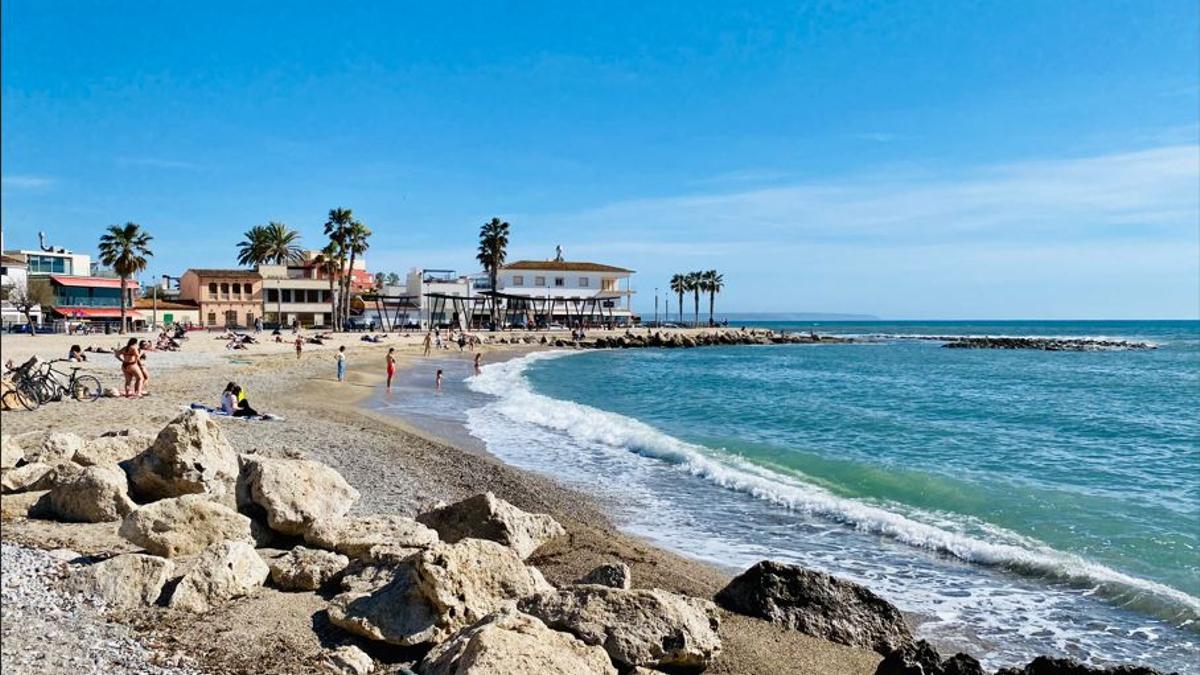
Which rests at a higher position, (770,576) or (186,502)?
(186,502)

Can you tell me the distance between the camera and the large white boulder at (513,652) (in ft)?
16.7

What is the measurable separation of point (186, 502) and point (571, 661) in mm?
4610


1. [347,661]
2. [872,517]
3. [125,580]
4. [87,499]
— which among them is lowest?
[872,517]

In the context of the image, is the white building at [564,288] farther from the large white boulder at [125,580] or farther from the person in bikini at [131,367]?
the large white boulder at [125,580]

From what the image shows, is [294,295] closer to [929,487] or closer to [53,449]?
[53,449]

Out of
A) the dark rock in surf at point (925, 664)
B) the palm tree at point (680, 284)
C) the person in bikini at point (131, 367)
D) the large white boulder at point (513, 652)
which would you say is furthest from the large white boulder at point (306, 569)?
the palm tree at point (680, 284)

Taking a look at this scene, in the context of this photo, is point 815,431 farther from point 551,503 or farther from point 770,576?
point 770,576

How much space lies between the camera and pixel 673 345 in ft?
275

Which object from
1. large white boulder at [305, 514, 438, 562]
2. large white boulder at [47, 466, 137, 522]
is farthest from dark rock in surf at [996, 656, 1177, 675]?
large white boulder at [47, 466, 137, 522]

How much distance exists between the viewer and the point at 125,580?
20.8 ft

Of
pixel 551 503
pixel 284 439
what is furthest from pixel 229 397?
pixel 551 503

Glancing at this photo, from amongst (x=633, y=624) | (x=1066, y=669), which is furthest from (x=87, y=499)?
(x=1066, y=669)

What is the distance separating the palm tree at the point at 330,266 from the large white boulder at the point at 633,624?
2616 inches

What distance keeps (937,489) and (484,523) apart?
33.2 ft
